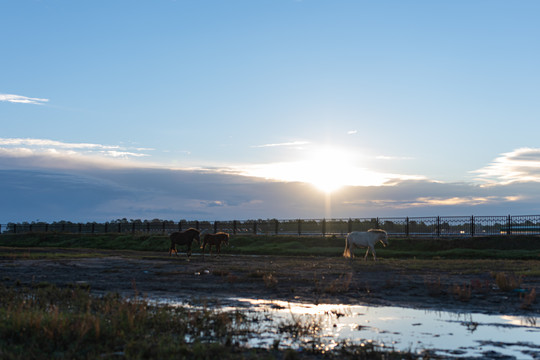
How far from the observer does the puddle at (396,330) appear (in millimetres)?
7852

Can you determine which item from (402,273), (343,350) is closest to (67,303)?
(343,350)

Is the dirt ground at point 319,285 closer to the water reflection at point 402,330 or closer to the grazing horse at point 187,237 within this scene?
the water reflection at point 402,330

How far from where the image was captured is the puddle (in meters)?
7.85

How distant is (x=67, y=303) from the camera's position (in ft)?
37.1

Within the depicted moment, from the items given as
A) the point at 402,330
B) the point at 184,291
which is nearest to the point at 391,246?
the point at 184,291

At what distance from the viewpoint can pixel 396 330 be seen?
923 cm

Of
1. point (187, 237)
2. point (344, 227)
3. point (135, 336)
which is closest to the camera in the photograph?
point (135, 336)

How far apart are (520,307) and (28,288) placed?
40.8ft

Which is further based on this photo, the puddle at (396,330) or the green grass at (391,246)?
the green grass at (391,246)

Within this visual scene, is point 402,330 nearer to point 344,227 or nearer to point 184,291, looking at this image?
point 184,291

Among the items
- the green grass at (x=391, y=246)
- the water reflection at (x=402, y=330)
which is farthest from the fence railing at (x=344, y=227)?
the water reflection at (x=402, y=330)

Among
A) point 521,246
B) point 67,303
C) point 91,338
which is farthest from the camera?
point 521,246

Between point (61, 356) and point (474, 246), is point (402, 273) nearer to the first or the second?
→ point (61, 356)

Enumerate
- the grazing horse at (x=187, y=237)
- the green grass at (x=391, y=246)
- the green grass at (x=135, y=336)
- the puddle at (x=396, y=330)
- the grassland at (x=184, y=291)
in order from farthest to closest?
the green grass at (x=391, y=246), the grazing horse at (x=187, y=237), the puddle at (x=396, y=330), the grassland at (x=184, y=291), the green grass at (x=135, y=336)
